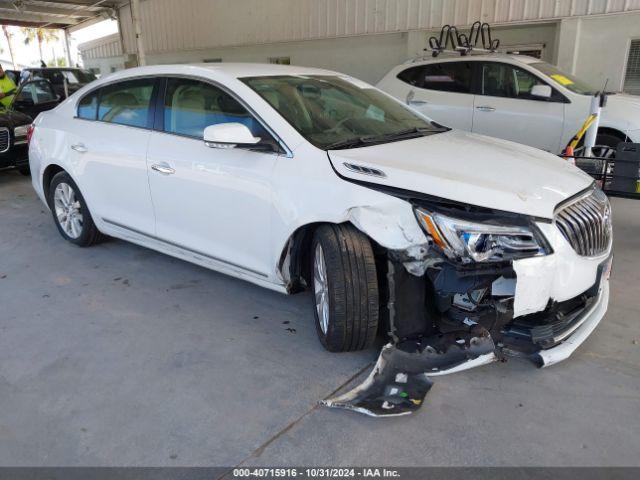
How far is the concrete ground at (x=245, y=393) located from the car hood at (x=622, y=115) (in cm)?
273

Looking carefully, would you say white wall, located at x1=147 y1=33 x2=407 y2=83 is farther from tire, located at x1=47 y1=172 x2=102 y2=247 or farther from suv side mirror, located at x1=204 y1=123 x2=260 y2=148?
suv side mirror, located at x1=204 y1=123 x2=260 y2=148

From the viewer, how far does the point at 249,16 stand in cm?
1395

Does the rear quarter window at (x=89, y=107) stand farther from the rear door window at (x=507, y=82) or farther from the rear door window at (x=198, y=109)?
the rear door window at (x=507, y=82)

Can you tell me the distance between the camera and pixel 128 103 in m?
4.04

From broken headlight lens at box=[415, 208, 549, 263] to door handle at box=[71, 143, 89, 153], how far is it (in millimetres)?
3192

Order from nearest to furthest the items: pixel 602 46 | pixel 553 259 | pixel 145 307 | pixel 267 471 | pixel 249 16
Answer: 1. pixel 267 471
2. pixel 553 259
3. pixel 145 307
4. pixel 602 46
5. pixel 249 16

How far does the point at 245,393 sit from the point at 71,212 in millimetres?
2972

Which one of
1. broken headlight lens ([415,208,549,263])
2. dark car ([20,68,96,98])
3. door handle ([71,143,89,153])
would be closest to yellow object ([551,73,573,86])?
broken headlight lens ([415,208,549,263])

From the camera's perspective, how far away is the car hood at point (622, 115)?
19.1 ft

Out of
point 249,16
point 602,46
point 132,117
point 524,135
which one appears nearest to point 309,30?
point 249,16

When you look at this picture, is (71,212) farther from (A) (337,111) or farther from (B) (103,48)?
(B) (103,48)

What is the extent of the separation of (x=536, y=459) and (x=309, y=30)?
39.1 ft

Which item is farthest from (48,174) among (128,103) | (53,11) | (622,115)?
(53,11)

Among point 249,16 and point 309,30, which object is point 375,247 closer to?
point 309,30
